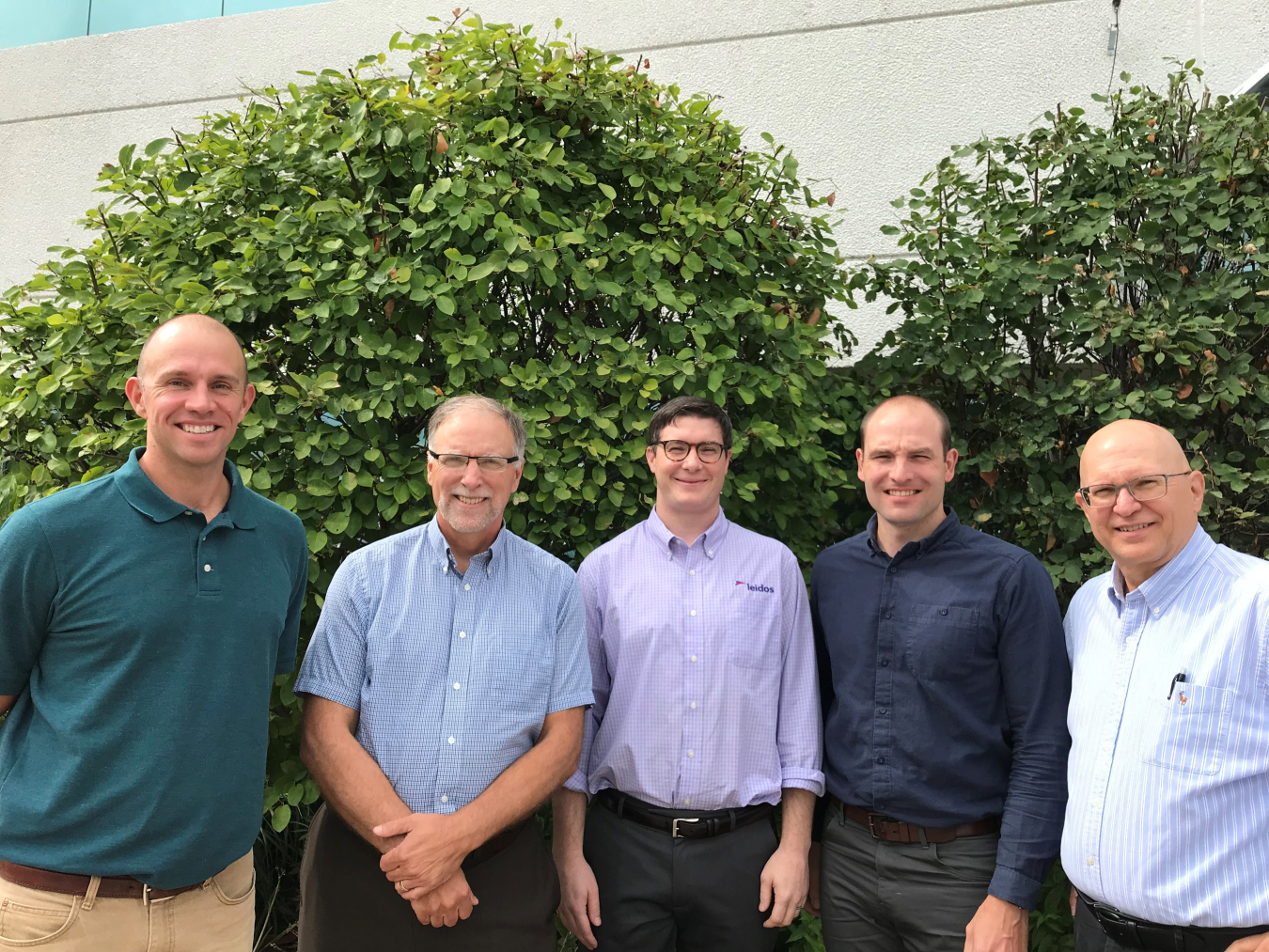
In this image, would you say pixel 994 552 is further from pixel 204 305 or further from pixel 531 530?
pixel 204 305

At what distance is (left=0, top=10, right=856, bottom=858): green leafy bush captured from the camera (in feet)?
11.2

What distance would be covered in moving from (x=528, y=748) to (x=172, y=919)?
95 centimetres

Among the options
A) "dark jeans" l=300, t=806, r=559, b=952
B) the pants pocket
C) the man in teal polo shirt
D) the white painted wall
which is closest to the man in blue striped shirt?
"dark jeans" l=300, t=806, r=559, b=952

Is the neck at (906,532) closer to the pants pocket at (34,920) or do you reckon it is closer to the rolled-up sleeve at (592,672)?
the rolled-up sleeve at (592,672)

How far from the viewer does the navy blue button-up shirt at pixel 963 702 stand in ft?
9.20

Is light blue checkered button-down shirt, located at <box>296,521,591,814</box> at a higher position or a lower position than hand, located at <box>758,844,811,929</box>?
higher

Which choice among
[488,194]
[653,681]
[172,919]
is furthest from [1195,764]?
Answer: [488,194]

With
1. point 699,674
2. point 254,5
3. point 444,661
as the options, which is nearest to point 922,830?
point 699,674

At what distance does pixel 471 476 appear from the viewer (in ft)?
9.30

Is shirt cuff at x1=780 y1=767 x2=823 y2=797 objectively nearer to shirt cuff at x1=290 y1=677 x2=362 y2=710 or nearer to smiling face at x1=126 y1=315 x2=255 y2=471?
shirt cuff at x1=290 y1=677 x2=362 y2=710

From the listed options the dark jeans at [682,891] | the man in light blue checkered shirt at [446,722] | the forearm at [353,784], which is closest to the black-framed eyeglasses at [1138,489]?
the dark jeans at [682,891]

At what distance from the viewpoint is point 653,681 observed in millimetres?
3047

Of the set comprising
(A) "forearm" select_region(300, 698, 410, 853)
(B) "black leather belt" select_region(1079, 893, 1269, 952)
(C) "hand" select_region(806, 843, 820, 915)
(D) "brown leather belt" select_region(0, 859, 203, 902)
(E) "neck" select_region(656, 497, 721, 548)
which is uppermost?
(E) "neck" select_region(656, 497, 721, 548)

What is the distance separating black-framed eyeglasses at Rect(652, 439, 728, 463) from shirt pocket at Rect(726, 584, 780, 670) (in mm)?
417
